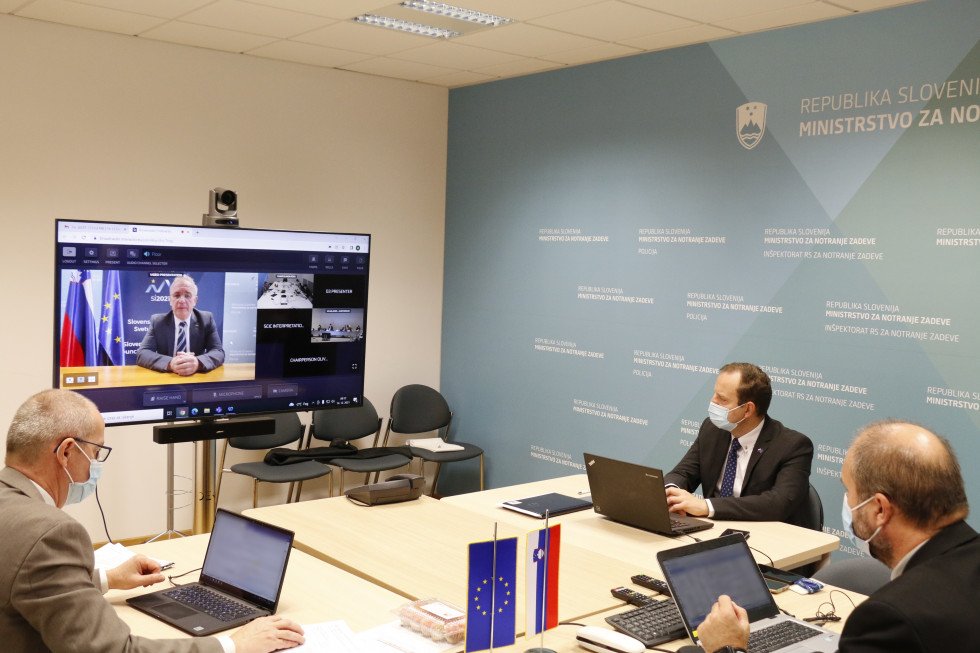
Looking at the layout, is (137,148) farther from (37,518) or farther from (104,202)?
(37,518)

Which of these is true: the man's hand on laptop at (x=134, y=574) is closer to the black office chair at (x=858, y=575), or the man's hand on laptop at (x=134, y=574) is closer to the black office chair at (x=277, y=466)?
the black office chair at (x=858, y=575)

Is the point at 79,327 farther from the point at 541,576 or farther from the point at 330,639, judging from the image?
the point at 541,576

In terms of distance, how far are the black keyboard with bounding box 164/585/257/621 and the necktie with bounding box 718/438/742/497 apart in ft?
7.27

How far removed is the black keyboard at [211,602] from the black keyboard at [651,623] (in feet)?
3.27

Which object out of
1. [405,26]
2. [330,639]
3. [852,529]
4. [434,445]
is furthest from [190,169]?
[852,529]

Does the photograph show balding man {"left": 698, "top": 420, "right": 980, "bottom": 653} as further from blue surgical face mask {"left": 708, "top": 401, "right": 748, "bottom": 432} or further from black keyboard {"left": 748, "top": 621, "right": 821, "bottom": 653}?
blue surgical face mask {"left": 708, "top": 401, "right": 748, "bottom": 432}

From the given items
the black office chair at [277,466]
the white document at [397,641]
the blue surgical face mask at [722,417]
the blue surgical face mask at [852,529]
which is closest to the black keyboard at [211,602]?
the white document at [397,641]

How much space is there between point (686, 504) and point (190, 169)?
12.7ft

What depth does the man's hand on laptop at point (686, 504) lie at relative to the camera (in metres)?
3.45

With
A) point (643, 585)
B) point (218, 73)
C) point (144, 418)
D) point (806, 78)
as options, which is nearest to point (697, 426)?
point (806, 78)

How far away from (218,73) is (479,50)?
1.71 meters

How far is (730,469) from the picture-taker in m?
3.83

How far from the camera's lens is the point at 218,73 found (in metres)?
5.68

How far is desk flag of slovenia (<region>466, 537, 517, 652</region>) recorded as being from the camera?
2088mm
